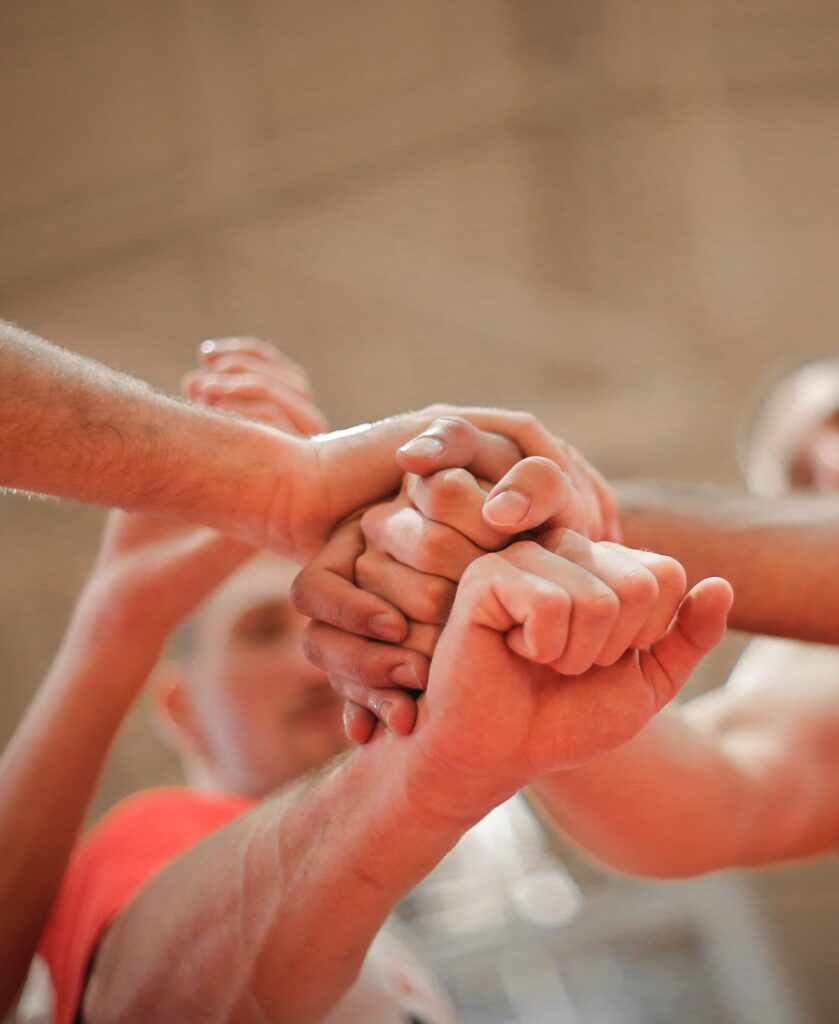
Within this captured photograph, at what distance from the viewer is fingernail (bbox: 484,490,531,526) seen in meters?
1.03

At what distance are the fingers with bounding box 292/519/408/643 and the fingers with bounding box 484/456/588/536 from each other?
15cm

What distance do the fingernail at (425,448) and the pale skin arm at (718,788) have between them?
43 cm

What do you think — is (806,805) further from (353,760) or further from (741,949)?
(741,949)

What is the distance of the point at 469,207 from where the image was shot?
4.97m

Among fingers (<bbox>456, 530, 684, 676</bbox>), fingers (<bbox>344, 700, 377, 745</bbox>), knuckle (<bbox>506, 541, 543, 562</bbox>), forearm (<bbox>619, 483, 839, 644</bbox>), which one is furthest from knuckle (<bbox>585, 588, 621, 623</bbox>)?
forearm (<bbox>619, 483, 839, 644</bbox>)

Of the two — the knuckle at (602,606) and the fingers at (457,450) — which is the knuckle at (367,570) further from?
the knuckle at (602,606)

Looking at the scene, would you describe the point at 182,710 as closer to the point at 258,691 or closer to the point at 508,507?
the point at 258,691

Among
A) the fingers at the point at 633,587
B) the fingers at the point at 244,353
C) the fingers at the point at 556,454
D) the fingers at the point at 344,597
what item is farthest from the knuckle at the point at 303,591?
the fingers at the point at 244,353

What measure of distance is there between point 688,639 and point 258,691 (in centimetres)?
138

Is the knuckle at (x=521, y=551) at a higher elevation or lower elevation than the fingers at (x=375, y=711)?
higher

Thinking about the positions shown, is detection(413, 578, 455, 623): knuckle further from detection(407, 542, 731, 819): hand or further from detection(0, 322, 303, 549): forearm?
detection(0, 322, 303, 549): forearm

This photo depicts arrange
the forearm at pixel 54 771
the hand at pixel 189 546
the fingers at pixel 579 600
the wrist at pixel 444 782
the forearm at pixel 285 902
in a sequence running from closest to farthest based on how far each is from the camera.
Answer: the fingers at pixel 579 600 < the wrist at pixel 444 782 < the forearm at pixel 285 902 < the forearm at pixel 54 771 < the hand at pixel 189 546

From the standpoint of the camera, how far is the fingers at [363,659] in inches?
42.1

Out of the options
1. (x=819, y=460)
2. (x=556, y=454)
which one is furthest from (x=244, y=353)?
(x=819, y=460)
